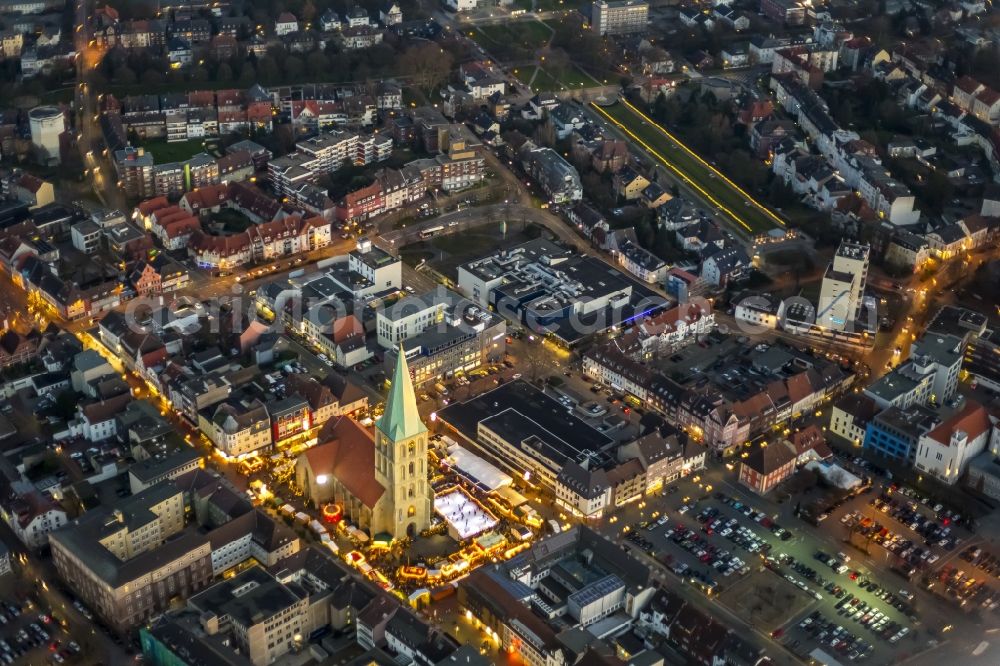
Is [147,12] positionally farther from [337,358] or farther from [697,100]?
[337,358]

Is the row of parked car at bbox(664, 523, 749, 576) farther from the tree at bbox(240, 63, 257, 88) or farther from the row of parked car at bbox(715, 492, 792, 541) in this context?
the tree at bbox(240, 63, 257, 88)

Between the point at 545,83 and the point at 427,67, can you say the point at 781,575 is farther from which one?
the point at 427,67

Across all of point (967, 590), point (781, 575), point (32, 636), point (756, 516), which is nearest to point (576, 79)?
point (756, 516)

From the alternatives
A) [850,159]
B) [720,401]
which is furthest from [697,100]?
[720,401]

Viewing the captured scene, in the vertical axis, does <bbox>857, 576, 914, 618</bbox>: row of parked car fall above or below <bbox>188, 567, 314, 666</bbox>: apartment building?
below

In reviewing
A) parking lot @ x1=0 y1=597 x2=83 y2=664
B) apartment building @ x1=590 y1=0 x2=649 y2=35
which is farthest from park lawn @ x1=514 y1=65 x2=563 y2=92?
parking lot @ x1=0 y1=597 x2=83 y2=664
